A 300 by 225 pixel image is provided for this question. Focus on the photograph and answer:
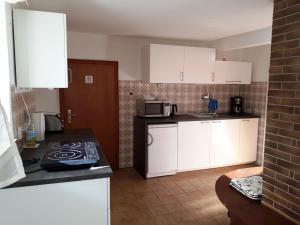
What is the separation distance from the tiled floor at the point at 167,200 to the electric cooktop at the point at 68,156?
3.40 feet

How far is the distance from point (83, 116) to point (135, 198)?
5.13ft

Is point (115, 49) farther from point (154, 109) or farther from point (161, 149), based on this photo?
point (161, 149)

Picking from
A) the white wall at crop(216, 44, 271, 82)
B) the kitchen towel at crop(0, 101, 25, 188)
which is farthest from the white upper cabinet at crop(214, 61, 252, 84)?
the kitchen towel at crop(0, 101, 25, 188)

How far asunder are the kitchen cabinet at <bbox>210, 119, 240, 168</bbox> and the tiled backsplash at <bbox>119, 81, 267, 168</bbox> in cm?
53

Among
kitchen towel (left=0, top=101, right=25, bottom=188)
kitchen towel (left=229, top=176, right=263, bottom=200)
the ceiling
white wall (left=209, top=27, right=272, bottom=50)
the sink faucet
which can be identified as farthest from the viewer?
the sink faucet

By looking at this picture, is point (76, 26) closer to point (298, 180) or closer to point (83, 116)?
point (83, 116)

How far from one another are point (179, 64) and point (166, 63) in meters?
0.23

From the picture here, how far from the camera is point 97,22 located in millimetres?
2982

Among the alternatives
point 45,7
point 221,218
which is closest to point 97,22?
point 45,7

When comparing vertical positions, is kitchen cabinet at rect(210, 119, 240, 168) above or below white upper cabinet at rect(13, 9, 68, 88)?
below

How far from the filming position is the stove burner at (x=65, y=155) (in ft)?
5.74

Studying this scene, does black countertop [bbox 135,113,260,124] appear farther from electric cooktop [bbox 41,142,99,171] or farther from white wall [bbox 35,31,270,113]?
electric cooktop [bbox 41,142,99,171]

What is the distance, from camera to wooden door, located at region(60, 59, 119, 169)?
3.71 m

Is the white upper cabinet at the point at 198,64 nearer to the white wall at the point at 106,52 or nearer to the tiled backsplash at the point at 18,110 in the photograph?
the white wall at the point at 106,52
